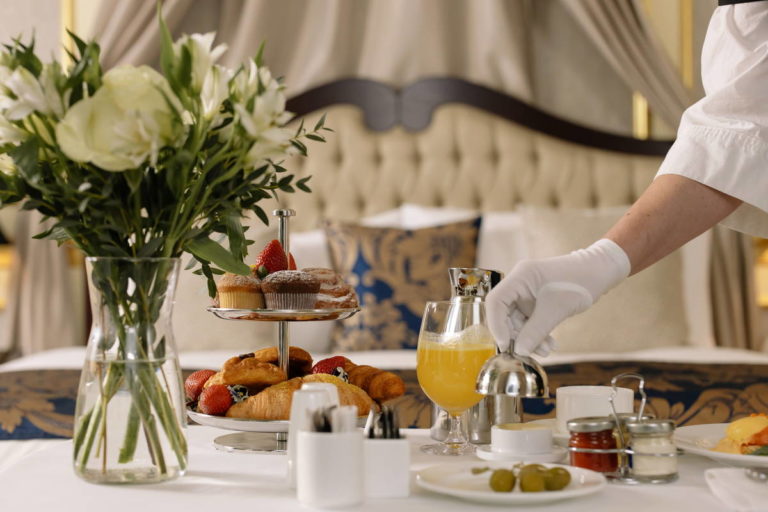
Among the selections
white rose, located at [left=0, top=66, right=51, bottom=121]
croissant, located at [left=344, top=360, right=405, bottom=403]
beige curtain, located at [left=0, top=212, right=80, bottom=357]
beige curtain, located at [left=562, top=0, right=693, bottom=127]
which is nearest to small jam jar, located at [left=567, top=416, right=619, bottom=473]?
croissant, located at [left=344, top=360, right=405, bottom=403]

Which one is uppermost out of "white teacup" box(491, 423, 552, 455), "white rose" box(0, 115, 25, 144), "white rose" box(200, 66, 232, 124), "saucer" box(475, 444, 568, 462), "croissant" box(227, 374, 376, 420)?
"white rose" box(200, 66, 232, 124)

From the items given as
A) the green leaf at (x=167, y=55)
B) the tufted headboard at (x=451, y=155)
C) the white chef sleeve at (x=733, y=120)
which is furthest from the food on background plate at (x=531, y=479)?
the tufted headboard at (x=451, y=155)

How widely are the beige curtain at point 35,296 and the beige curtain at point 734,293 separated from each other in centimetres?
267

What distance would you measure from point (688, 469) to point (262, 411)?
57cm

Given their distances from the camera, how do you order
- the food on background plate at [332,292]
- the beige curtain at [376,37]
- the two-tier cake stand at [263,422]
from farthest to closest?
the beige curtain at [376,37] < the food on background plate at [332,292] < the two-tier cake stand at [263,422]

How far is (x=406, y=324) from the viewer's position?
3.05 m

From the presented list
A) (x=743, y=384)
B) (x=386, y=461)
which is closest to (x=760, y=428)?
(x=386, y=461)

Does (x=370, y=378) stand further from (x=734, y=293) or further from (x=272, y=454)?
(x=734, y=293)

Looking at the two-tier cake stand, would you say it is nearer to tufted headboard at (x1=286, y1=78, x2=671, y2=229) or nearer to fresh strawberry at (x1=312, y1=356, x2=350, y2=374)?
fresh strawberry at (x1=312, y1=356, x2=350, y2=374)

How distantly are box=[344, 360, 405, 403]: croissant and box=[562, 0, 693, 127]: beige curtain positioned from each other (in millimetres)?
2684

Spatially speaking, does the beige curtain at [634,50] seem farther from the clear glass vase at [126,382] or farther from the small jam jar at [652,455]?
the clear glass vase at [126,382]

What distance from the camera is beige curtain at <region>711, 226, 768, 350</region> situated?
3.72 m

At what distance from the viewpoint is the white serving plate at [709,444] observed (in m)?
1.10

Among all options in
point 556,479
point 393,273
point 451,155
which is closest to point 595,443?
point 556,479
